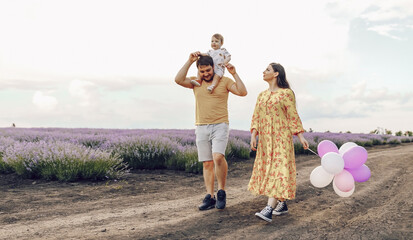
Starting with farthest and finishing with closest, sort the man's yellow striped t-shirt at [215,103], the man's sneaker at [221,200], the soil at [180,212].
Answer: the man's sneaker at [221,200] → the man's yellow striped t-shirt at [215,103] → the soil at [180,212]

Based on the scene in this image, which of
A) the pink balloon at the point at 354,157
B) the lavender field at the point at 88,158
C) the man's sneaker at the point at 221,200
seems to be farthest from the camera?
the lavender field at the point at 88,158

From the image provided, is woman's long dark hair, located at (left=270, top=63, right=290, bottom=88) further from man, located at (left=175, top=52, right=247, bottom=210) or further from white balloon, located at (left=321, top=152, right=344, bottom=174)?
white balloon, located at (left=321, top=152, right=344, bottom=174)

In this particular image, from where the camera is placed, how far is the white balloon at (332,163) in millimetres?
4289

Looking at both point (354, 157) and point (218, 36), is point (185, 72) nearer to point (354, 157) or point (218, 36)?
point (218, 36)

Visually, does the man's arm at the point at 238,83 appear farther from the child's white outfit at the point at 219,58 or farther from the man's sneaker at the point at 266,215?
the man's sneaker at the point at 266,215

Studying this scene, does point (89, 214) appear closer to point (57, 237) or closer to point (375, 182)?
point (57, 237)

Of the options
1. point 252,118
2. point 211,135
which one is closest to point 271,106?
point 252,118

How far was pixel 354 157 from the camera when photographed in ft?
14.5

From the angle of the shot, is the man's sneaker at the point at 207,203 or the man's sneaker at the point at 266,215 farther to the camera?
the man's sneaker at the point at 207,203

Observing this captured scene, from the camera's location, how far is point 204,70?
450cm

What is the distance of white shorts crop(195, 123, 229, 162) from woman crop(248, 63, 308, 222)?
1.27 feet

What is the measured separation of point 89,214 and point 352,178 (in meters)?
3.42

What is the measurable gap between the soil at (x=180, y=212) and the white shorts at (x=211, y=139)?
0.78m

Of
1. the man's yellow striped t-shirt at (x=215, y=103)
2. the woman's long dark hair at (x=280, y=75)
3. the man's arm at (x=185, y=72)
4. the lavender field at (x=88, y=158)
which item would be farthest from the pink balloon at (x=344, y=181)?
the lavender field at (x=88, y=158)
